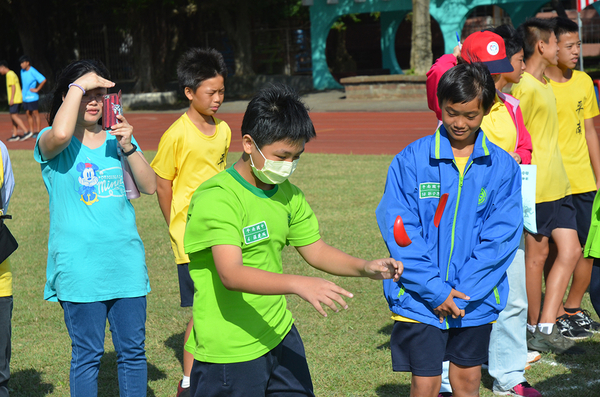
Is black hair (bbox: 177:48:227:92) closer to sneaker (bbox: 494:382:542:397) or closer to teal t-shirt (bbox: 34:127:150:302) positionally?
teal t-shirt (bbox: 34:127:150:302)

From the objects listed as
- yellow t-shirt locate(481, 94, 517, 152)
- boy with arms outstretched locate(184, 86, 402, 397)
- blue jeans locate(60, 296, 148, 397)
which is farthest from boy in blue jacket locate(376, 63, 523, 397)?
blue jeans locate(60, 296, 148, 397)

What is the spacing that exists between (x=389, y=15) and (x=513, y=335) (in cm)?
2794

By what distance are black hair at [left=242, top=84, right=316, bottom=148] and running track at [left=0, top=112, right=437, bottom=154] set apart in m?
11.4

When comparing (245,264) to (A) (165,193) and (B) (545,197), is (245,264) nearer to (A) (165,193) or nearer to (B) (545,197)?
(A) (165,193)

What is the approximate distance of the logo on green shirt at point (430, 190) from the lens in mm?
2990

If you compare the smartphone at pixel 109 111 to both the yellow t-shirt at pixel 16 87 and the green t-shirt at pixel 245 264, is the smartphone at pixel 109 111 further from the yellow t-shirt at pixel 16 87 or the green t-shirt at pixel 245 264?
the yellow t-shirt at pixel 16 87

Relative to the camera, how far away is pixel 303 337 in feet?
15.9

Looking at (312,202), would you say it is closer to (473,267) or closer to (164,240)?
(164,240)

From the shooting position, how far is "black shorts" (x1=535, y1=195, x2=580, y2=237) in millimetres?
4418

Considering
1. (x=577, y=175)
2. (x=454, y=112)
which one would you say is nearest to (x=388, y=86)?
(x=577, y=175)

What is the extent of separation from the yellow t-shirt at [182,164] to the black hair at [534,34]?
2153 millimetres

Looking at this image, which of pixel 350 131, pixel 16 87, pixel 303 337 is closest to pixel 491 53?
pixel 303 337

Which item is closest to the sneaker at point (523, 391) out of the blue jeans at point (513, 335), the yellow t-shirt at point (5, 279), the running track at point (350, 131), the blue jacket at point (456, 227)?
the blue jeans at point (513, 335)

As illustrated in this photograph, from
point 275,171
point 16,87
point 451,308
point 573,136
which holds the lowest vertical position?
point 451,308
